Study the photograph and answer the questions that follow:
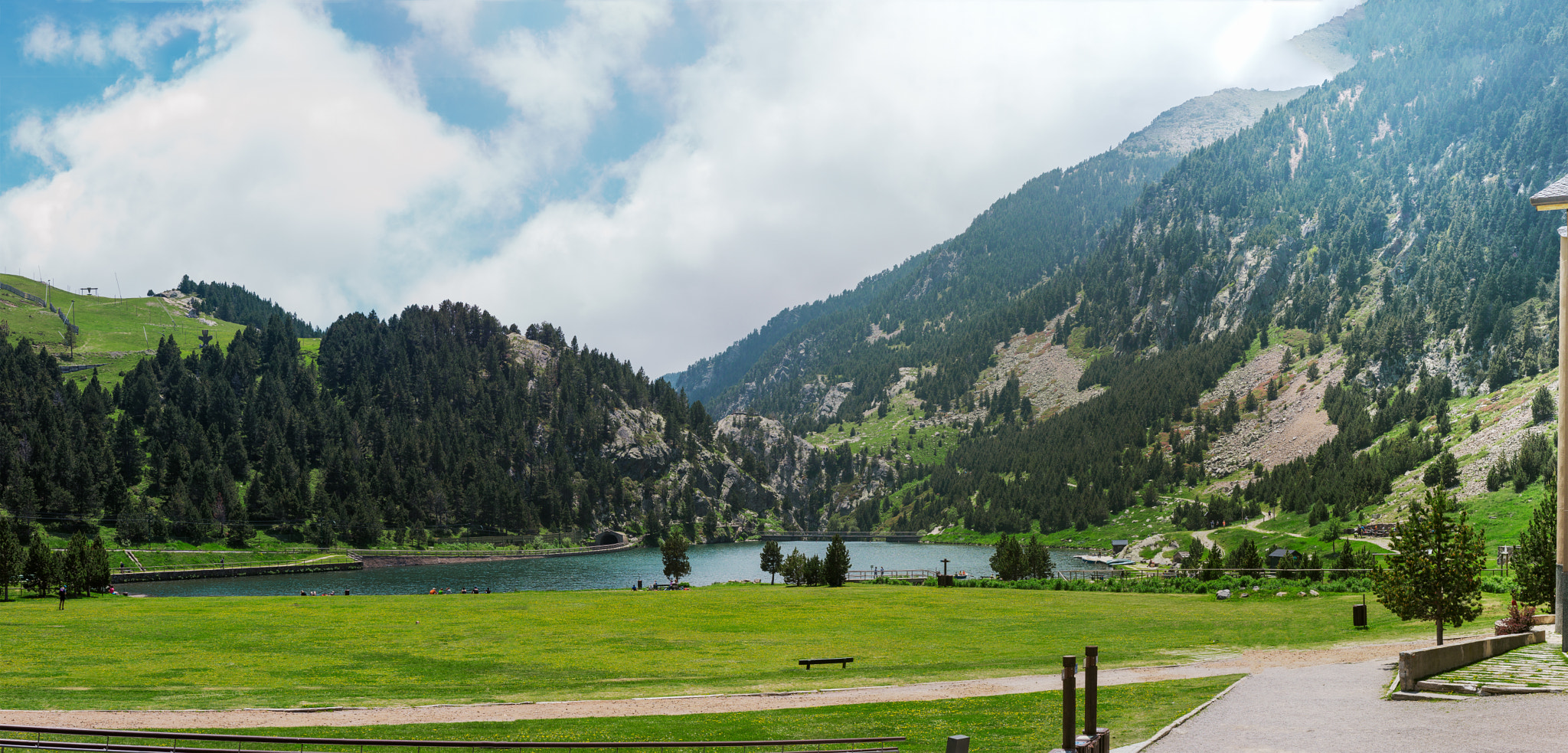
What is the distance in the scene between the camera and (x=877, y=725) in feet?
81.2

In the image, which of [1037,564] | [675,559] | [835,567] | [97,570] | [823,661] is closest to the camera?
[823,661]

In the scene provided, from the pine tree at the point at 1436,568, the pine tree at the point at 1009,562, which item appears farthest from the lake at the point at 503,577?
the pine tree at the point at 1436,568

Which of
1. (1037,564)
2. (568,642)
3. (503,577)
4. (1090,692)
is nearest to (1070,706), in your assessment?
(1090,692)

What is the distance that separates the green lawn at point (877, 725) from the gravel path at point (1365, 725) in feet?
5.69

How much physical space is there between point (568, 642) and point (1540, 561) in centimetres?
4913

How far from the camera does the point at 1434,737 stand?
17797 mm

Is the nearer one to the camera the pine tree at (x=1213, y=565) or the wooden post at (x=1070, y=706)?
the wooden post at (x=1070, y=706)

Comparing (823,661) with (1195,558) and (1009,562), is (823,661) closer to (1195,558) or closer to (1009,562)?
(1009,562)

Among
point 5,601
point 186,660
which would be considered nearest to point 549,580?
point 5,601

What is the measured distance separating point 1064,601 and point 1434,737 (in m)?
54.1

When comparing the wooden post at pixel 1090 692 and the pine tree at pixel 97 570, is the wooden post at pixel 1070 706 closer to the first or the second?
the wooden post at pixel 1090 692

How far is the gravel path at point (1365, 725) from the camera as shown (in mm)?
17453

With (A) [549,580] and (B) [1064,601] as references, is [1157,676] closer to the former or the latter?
(B) [1064,601]

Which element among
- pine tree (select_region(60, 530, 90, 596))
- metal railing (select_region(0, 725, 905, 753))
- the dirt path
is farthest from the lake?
metal railing (select_region(0, 725, 905, 753))
